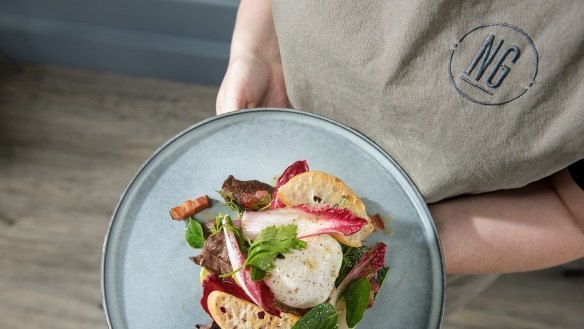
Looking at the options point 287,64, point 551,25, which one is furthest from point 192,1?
point 551,25

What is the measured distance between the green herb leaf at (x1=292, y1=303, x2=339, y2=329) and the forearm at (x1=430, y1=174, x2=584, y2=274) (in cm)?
30

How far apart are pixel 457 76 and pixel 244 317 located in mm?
386

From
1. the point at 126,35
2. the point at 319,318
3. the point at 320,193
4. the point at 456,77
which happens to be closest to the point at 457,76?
the point at 456,77

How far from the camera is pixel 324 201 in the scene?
680mm

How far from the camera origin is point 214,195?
72 centimetres

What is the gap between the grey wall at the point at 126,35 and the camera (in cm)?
151

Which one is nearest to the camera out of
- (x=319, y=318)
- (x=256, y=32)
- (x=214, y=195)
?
(x=319, y=318)

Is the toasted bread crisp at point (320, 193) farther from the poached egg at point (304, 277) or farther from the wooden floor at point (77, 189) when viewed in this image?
the wooden floor at point (77, 189)

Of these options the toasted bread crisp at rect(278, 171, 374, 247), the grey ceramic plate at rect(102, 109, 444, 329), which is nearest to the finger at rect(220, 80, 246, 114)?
the grey ceramic plate at rect(102, 109, 444, 329)

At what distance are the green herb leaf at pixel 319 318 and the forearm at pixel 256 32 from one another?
480mm

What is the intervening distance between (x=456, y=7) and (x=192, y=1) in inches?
39.1

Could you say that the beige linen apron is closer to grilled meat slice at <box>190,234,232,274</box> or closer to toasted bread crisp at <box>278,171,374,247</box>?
toasted bread crisp at <box>278,171,374,247</box>

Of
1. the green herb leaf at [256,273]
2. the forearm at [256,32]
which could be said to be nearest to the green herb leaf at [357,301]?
the green herb leaf at [256,273]

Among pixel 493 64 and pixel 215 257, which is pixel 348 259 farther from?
pixel 493 64
